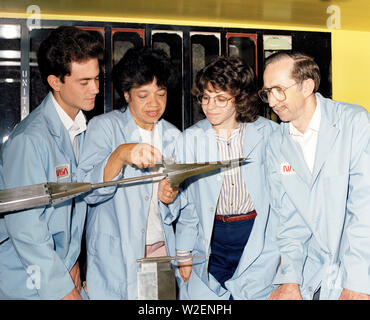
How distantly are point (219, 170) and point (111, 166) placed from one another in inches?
15.9

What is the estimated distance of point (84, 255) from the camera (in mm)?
1447

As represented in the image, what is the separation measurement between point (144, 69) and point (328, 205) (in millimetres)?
813

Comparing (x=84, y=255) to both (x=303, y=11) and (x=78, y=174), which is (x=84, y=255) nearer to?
(x=78, y=174)

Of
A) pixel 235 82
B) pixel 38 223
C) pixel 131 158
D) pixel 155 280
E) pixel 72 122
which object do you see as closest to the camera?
pixel 155 280

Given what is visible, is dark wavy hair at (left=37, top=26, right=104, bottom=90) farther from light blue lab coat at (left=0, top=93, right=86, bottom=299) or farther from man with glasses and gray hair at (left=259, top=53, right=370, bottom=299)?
man with glasses and gray hair at (left=259, top=53, right=370, bottom=299)

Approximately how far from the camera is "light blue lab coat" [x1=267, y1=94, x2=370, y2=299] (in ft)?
4.00

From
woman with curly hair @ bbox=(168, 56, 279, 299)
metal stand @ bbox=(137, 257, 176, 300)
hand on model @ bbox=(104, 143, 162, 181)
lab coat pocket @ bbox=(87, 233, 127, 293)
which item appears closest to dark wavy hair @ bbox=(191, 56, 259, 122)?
woman with curly hair @ bbox=(168, 56, 279, 299)

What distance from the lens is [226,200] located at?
4.56 ft

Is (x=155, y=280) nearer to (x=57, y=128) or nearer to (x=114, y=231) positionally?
(x=114, y=231)

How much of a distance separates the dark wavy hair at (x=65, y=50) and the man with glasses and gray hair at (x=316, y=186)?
0.64m

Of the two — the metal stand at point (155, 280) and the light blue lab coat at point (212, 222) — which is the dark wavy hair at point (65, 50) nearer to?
the light blue lab coat at point (212, 222)

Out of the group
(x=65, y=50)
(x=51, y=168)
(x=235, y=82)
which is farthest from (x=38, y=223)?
(x=235, y=82)

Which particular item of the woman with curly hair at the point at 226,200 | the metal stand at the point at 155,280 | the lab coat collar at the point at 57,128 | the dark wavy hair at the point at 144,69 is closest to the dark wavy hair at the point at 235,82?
the woman with curly hair at the point at 226,200
